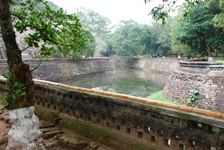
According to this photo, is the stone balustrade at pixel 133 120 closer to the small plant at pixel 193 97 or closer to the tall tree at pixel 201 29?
the small plant at pixel 193 97

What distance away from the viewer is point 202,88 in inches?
436

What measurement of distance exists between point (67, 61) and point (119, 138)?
22.1 metres

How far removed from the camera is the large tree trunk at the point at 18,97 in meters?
2.34

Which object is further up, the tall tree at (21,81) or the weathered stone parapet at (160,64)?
the tall tree at (21,81)

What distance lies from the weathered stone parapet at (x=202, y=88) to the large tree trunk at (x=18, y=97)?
34.1ft

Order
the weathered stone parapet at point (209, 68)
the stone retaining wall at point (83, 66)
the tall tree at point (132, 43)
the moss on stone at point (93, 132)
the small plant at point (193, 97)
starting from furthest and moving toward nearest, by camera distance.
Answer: the tall tree at point (132, 43) → the stone retaining wall at point (83, 66) → the small plant at point (193, 97) → the weathered stone parapet at point (209, 68) → the moss on stone at point (93, 132)

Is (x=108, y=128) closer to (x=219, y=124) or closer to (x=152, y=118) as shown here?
(x=152, y=118)

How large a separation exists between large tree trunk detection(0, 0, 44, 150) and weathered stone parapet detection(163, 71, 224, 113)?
34.1 ft

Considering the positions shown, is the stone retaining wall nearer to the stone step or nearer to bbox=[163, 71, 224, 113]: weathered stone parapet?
bbox=[163, 71, 224, 113]: weathered stone parapet

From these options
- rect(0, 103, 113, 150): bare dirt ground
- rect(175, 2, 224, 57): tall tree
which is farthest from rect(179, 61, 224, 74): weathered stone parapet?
rect(0, 103, 113, 150): bare dirt ground

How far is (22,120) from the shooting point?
2.47m

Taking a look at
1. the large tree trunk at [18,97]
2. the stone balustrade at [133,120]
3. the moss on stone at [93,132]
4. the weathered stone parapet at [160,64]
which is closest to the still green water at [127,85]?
the weathered stone parapet at [160,64]

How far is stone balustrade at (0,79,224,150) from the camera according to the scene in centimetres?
218

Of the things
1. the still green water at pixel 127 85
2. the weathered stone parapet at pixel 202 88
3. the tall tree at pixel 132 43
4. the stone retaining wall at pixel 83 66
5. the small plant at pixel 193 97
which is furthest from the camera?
the tall tree at pixel 132 43
